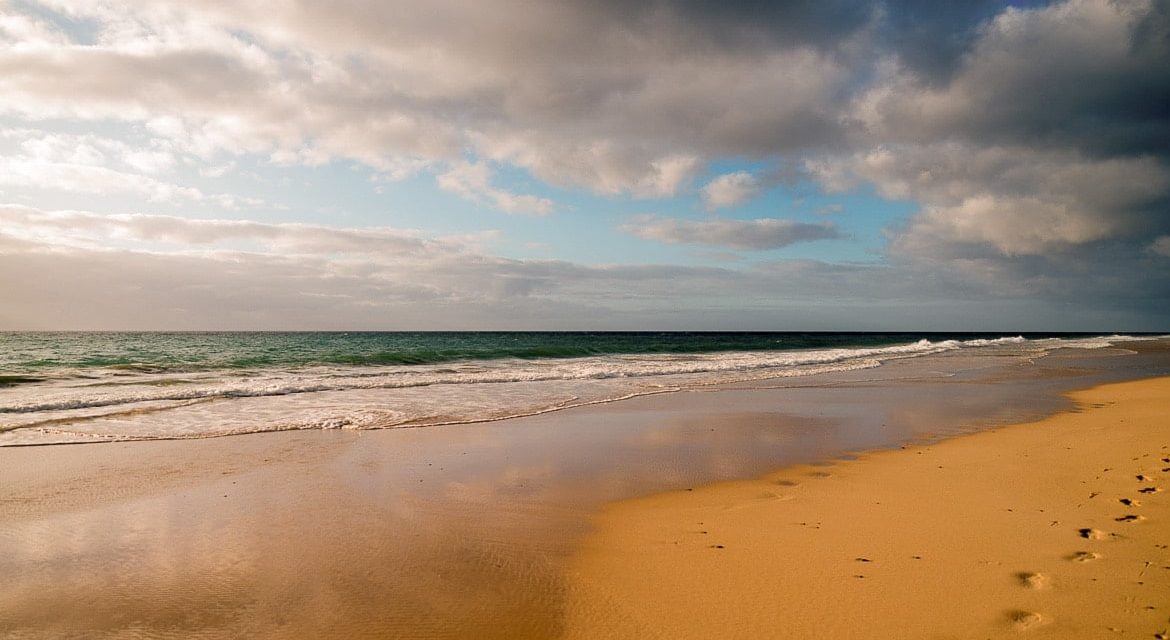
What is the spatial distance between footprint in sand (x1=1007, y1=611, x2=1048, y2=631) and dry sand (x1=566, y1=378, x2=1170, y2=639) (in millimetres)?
12

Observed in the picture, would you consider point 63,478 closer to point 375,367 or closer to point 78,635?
point 78,635

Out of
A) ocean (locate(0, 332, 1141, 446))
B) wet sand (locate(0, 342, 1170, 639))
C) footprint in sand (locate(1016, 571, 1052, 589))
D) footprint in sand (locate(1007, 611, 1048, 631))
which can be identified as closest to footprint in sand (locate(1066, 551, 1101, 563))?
footprint in sand (locate(1016, 571, 1052, 589))

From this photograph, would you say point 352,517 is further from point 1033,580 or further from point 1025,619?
point 1033,580

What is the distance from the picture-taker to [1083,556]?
4.40 metres

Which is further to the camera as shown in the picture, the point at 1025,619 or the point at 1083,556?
the point at 1083,556

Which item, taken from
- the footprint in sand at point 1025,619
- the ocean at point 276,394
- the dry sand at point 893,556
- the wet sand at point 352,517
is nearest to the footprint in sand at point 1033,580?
the dry sand at point 893,556

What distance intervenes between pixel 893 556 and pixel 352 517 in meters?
4.86

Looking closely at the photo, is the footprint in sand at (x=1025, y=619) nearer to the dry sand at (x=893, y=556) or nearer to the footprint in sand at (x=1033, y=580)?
the dry sand at (x=893, y=556)

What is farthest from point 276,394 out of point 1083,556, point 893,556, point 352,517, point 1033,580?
point 1083,556

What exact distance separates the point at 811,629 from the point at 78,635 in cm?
450

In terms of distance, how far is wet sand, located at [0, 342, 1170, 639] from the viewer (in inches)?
150

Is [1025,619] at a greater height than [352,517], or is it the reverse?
[1025,619]

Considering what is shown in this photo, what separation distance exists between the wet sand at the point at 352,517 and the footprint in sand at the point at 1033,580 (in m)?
3.12

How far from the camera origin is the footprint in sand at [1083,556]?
4314 millimetres
